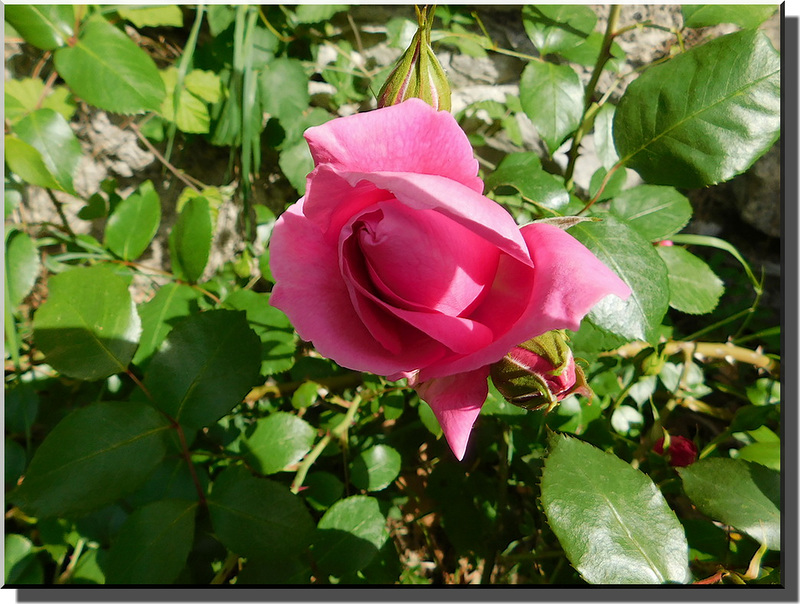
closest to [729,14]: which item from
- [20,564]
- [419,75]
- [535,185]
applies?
[535,185]

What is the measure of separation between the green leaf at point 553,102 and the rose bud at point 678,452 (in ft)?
1.60

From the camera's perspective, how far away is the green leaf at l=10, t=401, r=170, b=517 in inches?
20.0

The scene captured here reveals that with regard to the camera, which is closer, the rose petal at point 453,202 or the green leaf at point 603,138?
the rose petal at point 453,202

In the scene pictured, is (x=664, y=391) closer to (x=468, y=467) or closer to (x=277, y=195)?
(x=468, y=467)

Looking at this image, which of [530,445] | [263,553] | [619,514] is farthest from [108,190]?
[619,514]

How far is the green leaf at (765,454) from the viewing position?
1.99ft

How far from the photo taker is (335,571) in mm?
634

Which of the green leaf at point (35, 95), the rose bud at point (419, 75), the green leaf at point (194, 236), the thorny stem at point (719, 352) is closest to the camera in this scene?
the rose bud at point (419, 75)

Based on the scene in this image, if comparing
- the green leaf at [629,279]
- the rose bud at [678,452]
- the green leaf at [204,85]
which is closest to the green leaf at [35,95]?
the green leaf at [204,85]

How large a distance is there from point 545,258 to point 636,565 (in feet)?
1.04

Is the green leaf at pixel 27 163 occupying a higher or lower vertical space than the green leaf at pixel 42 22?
lower

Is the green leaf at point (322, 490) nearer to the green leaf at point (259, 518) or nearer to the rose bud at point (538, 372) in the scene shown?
the green leaf at point (259, 518)

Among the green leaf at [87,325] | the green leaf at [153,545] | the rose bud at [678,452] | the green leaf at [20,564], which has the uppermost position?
the green leaf at [87,325]

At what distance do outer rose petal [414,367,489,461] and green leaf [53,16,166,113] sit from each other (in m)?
0.64
